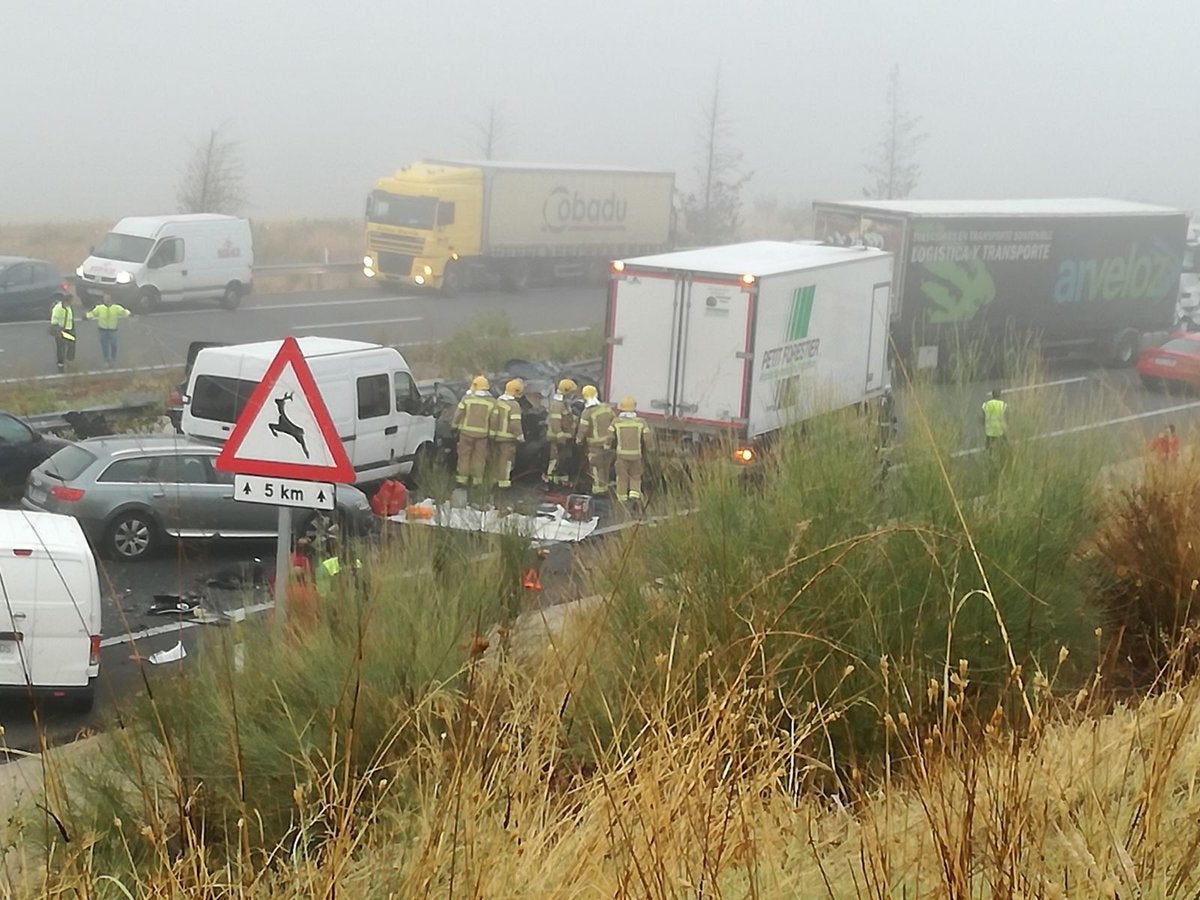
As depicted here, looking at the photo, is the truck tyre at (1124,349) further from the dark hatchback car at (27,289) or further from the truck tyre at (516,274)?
the dark hatchback car at (27,289)

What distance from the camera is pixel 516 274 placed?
4031 centimetres

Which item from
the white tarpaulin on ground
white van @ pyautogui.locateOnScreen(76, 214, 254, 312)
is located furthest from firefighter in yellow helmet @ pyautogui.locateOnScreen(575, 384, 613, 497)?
white van @ pyautogui.locateOnScreen(76, 214, 254, 312)

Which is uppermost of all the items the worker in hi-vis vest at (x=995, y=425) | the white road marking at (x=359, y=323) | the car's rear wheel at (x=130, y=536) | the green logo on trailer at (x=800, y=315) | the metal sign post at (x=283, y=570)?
the worker in hi-vis vest at (x=995, y=425)

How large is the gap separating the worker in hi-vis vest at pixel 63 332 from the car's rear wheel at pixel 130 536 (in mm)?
10459

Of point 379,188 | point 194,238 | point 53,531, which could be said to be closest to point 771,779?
point 53,531

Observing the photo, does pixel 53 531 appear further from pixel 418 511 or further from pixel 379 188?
pixel 379 188

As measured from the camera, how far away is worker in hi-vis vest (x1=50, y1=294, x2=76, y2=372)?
2394cm

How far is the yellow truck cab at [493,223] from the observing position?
124ft

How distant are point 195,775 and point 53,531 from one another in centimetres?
615

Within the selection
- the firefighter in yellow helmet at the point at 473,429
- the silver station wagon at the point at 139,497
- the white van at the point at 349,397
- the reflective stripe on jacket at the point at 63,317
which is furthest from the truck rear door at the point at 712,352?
the reflective stripe on jacket at the point at 63,317

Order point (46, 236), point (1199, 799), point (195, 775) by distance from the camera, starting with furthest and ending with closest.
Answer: point (46, 236) < point (195, 775) < point (1199, 799)

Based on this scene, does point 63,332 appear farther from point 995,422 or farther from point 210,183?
point 210,183

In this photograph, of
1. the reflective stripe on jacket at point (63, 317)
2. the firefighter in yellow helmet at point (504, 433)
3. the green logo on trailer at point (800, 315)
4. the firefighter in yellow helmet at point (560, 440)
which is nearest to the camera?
the firefighter in yellow helmet at point (504, 433)

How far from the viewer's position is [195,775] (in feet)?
16.4
